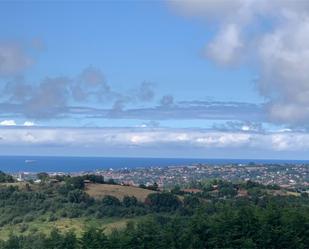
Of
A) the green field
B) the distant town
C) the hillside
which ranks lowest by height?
the green field

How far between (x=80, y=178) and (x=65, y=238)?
30.7m

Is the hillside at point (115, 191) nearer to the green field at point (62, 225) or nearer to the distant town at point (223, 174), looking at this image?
the green field at point (62, 225)

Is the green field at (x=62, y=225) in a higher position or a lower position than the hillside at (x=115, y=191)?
lower

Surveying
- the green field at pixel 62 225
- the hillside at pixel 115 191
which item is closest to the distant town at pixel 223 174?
the hillside at pixel 115 191

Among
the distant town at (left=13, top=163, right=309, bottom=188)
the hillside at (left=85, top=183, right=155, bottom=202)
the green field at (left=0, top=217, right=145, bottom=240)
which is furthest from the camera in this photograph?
the distant town at (left=13, top=163, right=309, bottom=188)

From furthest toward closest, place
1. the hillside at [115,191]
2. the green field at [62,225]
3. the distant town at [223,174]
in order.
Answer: the distant town at [223,174] < the hillside at [115,191] < the green field at [62,225]

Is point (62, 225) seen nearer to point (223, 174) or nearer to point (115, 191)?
point (115, 191)

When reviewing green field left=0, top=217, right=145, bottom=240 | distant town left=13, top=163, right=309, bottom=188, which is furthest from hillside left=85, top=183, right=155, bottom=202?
distant town left=13, top=163, right=309, bottom=188

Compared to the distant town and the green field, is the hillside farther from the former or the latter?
the distant town

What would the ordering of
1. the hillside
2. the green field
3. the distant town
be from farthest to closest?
the distant town < the hillside < the green field

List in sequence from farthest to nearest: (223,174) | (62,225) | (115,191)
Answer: (223,174) → (115,191) → (62,225)

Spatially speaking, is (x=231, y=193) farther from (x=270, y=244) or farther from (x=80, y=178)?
(x=270, y=244)

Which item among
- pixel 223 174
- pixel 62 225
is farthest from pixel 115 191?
pixel 223 174

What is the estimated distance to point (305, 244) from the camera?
2881 centimetres
